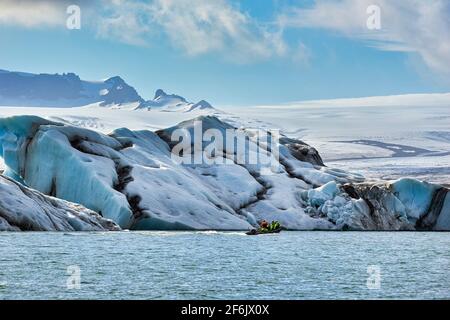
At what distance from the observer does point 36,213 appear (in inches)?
2766

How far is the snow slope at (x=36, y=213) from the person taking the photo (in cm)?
6888

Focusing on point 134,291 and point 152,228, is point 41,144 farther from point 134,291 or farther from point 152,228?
point 134,291

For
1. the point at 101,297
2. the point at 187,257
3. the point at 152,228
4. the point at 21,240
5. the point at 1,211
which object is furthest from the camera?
the point at 152,228

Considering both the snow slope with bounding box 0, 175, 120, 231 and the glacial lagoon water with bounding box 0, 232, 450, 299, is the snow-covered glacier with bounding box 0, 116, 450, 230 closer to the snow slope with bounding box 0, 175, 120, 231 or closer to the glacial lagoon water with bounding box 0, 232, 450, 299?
the snow slope with bounding box 0, 175, 120, 231

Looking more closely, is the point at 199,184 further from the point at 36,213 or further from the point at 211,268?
the point at 211,268

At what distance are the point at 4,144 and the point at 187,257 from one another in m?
41.1

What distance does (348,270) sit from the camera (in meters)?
50.1

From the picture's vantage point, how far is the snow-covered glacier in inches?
3361

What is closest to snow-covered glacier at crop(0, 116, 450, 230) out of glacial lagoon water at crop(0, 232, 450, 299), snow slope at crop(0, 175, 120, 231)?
snow slope at crop(0, 175, 120, 231)

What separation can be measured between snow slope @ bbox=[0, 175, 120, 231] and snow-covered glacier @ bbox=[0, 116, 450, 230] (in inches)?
266

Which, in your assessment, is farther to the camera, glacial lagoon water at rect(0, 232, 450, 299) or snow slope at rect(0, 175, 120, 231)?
snow slope at rect(0, 175, 120, 231)

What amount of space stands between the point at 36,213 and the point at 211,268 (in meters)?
25.7

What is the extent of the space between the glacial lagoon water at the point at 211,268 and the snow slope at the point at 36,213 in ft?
7.64
